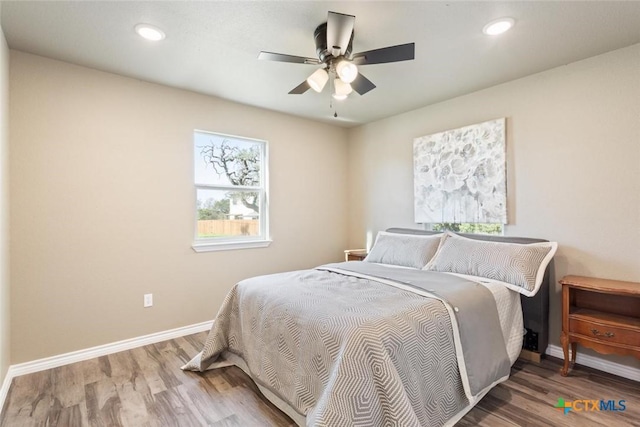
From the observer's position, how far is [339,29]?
1.75m

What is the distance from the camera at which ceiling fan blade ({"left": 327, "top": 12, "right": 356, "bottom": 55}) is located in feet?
5.40

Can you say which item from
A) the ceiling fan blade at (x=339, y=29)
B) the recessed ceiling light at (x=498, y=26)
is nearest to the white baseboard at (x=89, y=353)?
the ceiling fan blade at (x=339, y=29)

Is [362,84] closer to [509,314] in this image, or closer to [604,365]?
[509,314]

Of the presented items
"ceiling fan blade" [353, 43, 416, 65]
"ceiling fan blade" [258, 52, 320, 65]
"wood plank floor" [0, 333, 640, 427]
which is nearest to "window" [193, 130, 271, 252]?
"wood plank floor" [0, 333, 640, 427]

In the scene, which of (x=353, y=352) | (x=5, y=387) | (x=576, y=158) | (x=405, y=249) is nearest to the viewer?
(x=353, y=352)

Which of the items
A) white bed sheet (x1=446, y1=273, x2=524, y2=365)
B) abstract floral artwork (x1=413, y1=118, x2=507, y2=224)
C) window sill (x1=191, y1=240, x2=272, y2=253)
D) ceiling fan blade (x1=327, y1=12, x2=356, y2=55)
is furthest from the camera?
window sill (x1=191, y1=240, x2=272, y2=253)

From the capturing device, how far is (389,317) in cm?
164

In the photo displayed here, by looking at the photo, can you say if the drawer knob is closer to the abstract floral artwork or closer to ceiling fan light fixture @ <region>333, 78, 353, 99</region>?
the abstract floral artwork

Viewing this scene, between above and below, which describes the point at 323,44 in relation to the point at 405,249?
above

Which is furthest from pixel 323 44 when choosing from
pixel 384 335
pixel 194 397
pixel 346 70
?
pixel 194 397

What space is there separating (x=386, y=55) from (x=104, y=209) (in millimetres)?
2639

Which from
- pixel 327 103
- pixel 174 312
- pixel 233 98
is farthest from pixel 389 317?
pixel 233 98

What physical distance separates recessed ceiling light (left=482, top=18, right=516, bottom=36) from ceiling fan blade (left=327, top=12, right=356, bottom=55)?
3.24 ft

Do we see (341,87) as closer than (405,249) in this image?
Yes
